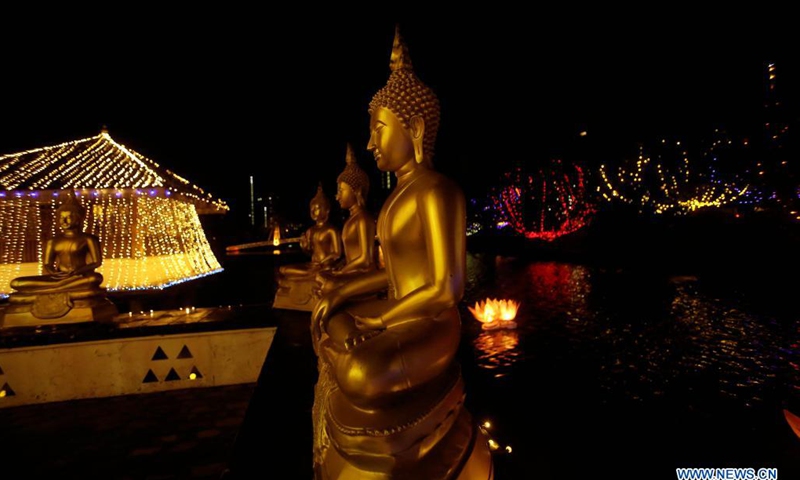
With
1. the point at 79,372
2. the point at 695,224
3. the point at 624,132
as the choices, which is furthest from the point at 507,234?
the point at 79,372

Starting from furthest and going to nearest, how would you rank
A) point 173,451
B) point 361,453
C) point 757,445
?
point 173,451 < point 757,445 < point 361,453

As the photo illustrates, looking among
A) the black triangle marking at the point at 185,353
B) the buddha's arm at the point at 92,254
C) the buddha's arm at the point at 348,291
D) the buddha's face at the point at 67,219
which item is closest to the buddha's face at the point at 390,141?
the buddha's arm at the point at 348,291

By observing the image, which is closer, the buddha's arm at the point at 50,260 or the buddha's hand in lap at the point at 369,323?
the buddha's hand in lap at the point at 369,323

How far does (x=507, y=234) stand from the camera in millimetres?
24922

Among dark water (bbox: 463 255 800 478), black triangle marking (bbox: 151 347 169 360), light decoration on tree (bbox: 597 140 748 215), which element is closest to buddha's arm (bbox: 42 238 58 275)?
black triangle marking (bbox: 151 347 169 360)

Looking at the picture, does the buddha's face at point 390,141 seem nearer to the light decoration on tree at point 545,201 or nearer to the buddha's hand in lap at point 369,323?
the buddha's hand in lap at point 369,323

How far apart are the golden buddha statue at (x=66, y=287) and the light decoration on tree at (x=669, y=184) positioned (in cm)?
1632

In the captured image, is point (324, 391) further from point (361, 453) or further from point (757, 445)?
point (757, 445)

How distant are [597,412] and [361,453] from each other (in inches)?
96.7

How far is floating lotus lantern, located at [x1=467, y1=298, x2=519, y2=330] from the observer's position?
5.96 meters

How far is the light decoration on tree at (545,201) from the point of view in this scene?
61.9ft

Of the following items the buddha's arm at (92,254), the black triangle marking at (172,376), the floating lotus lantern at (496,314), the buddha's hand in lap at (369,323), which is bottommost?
→ the black triangle marking at (172,376)

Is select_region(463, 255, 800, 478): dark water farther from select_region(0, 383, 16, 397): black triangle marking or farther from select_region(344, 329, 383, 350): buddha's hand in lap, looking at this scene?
select_region(0, 383, 16, 397): black triangle marking

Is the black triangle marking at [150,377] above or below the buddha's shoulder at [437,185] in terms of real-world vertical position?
below
